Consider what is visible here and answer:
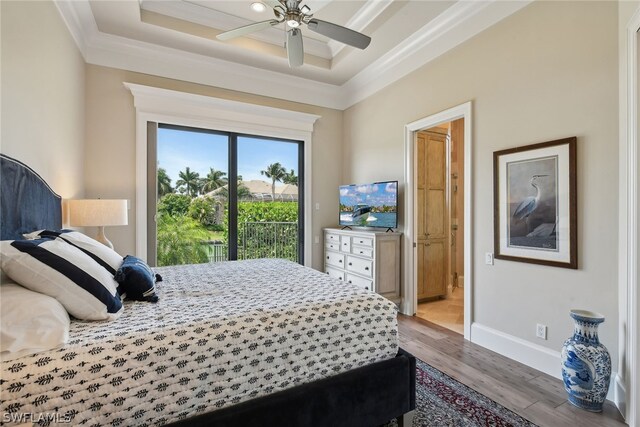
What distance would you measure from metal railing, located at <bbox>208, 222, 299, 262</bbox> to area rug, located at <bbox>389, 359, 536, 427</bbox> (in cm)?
279

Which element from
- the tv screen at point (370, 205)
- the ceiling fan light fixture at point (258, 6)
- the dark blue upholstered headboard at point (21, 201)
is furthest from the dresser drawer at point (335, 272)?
the ceiling fan light fixture at point (258, 6)

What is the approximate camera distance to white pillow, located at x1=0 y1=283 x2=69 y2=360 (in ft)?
3.27

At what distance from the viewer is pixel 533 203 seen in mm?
2412

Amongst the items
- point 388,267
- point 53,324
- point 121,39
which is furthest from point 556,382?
point 121,39

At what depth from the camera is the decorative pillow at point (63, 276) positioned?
120cm

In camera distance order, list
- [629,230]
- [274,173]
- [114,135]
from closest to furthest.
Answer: [629,230], [114,135], [274,173]

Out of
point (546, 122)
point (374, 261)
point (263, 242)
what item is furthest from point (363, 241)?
point (546, 122)

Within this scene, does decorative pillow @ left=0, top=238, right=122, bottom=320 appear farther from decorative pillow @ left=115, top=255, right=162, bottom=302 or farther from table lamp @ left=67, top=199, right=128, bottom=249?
table lamp @ left=67, top=199, right=128, bottom=249

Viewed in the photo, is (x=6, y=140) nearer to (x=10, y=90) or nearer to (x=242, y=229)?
(x=10, y=90)

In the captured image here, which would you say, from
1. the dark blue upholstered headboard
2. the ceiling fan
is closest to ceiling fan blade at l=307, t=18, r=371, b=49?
the ceiling fan

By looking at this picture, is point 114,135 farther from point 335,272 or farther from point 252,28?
point 335,272

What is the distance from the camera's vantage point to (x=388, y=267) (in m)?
3.69

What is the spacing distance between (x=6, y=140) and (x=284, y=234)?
3.24m

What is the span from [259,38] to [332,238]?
2.84m
